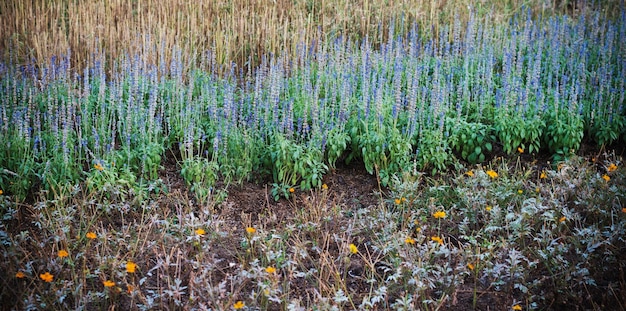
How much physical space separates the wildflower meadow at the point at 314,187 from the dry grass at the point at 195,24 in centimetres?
9

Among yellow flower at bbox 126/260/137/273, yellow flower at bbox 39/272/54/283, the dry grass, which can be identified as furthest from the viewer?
the dry grass

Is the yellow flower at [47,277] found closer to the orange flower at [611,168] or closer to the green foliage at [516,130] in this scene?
the green foliage at [516,130]

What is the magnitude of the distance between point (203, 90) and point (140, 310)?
8.05 feet

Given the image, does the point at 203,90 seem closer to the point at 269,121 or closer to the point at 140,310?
the point at 269,121

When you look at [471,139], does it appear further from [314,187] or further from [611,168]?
[314,187]

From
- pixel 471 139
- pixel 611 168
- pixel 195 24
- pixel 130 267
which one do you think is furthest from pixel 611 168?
pixel 195 24

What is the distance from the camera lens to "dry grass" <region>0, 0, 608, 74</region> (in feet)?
21.9

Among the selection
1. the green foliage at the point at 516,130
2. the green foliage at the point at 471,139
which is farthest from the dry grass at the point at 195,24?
the green foliage at the point at 516,130

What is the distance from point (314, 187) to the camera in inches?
193

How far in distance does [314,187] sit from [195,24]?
10.3 ft

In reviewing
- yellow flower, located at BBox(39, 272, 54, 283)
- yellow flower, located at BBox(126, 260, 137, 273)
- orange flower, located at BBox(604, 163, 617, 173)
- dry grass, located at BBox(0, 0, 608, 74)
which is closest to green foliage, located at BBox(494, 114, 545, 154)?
orange flower, located at BBox(604, 163, 617, 173)

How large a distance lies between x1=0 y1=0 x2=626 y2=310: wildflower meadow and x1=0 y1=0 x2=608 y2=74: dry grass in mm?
90

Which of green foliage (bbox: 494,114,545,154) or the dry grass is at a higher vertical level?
the dry grass

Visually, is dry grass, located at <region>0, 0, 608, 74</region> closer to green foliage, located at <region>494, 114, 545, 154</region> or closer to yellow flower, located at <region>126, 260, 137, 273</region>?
green foliage, located at <region>494, 114, 545, 154</region>
